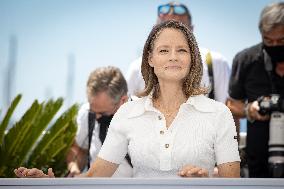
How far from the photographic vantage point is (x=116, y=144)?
2.01 metres

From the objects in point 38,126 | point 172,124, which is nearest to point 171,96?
point 172,124

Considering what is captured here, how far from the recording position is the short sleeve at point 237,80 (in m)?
4.14

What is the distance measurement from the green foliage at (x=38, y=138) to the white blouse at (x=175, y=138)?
3.70 m

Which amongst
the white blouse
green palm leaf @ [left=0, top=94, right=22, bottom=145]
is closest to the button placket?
the white blouse

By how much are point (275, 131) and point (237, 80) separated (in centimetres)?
68

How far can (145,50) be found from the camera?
213cm

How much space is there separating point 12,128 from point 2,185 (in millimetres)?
4714

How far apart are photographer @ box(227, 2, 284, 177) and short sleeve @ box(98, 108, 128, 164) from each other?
195 cm

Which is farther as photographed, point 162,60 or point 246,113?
point 246,113

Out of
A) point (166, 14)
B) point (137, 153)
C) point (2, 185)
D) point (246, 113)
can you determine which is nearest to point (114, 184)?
point (2, 185)

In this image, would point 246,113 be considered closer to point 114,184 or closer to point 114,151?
point 114,151

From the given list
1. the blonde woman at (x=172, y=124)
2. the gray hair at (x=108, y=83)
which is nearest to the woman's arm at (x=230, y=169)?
the blonde woman at (x=172, y=124)

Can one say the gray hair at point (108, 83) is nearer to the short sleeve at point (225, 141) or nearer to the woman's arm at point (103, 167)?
the woman's arm at point (103, 167)

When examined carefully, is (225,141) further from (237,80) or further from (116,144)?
(237,80)
